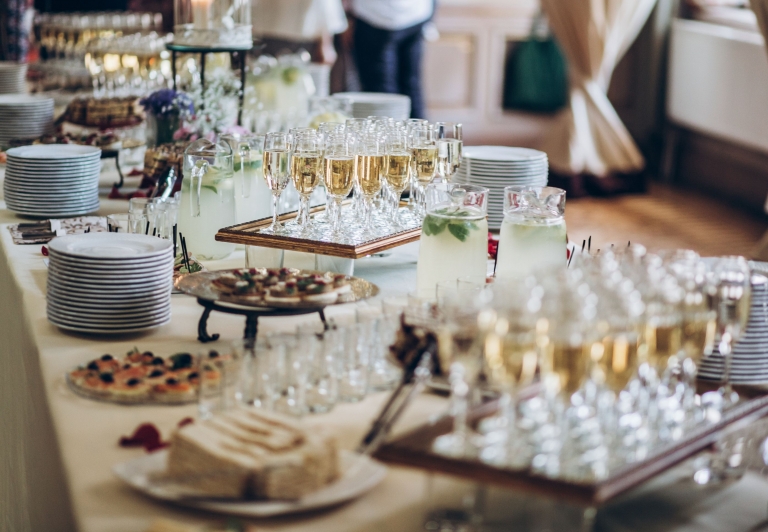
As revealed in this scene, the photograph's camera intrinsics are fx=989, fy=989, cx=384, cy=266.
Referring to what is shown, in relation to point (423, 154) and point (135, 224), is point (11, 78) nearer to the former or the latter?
point (135, 224)

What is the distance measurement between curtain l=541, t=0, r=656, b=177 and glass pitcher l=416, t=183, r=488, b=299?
5.00m

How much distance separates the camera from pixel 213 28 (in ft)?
9.88

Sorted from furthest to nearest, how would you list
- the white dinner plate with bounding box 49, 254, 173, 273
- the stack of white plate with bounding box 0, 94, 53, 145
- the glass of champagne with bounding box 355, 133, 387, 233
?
A: the stack of white plate with bounding box 0, 94, 53, 145
the glass of champagne with bounding box 355, 133, 387, 233
the white dinner plate with bounding box 49, 254, 173, 273

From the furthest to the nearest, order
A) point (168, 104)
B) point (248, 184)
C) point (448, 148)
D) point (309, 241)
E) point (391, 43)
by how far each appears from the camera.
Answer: point (391, 43), point (168, 104), point (248, 184), point (448, 148), point (309, 241)

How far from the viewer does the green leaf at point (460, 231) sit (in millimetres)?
1817

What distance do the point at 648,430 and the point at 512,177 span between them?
4.92 ft

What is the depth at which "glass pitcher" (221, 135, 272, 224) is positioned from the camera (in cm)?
235

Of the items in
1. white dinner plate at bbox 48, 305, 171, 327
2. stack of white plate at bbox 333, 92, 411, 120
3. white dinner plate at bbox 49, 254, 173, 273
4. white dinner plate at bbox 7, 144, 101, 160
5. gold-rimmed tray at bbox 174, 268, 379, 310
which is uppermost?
stack of white plate at bbox 333, 92, 411, 120

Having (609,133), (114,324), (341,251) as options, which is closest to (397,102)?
(341,251)

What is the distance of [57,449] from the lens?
1.34m

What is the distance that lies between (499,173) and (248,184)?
69 centimetres

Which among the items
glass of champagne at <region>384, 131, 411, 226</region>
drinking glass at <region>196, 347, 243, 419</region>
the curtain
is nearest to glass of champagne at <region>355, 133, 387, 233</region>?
glass of champagne at <region>384, 131, 411, 226</region>

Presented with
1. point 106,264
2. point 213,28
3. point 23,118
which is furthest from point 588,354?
point 23,118

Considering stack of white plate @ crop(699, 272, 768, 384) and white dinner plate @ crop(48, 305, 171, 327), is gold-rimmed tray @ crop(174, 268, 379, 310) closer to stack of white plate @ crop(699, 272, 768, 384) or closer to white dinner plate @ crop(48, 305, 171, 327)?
white dinner plate @ crop(48, 305, 171, 327)
